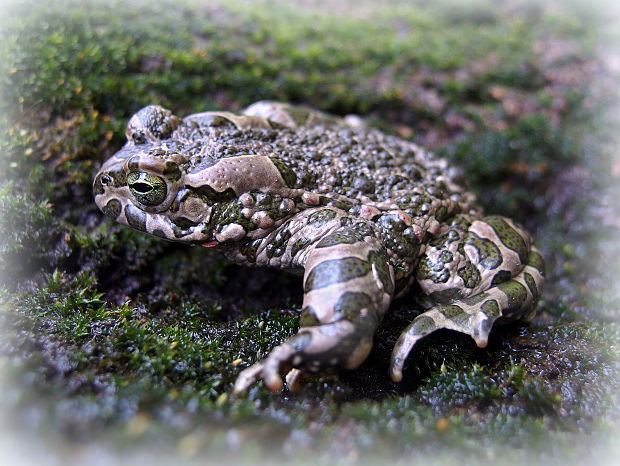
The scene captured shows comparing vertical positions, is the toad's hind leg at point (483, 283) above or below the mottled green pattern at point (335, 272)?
below

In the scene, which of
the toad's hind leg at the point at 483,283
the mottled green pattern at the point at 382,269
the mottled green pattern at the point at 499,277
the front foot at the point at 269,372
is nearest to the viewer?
the front foot at the point at 269,372

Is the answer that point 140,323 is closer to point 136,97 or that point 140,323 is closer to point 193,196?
point 193,196

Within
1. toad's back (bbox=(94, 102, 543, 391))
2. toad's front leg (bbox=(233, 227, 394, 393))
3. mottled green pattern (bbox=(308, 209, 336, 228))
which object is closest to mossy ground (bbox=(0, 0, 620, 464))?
toad's front leg (bbox=(233, 227, 394, 393))

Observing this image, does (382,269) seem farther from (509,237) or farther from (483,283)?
(509,237)

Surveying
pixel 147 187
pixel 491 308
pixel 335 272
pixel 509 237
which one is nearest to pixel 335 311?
pixel 335 272

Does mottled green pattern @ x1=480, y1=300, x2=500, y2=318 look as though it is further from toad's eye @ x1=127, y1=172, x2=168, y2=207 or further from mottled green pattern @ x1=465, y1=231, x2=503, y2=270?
toad's eye @ x1=127, y1=172, x2=168, y2=207

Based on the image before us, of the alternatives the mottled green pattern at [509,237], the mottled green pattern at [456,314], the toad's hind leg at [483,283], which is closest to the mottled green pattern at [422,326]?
the toad's hind leg at [483,283]

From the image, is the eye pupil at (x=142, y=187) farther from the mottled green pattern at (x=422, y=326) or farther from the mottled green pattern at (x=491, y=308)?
the mottled green pattern at (x=491, y=308)
